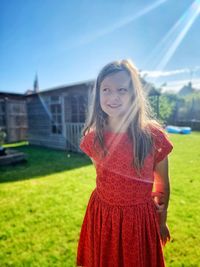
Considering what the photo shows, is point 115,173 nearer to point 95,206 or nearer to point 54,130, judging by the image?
point 95,206

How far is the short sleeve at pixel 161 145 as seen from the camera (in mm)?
1437

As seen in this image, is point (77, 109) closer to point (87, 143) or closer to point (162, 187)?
point (87, 143)

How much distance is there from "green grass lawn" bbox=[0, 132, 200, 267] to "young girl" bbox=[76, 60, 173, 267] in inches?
48.2

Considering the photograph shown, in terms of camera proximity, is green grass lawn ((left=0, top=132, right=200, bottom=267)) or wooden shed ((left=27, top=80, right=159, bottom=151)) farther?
wooden shed ((left=27, top=80, right=159, bottom=151))

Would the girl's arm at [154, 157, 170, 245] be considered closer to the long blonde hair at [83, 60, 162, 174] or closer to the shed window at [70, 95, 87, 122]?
the long blonde hair at [83, 60, 162, 174]

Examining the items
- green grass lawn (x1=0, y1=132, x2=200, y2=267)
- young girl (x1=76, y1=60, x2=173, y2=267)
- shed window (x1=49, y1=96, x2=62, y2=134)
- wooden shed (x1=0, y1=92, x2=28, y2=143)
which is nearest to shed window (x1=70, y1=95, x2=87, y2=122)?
shed window (x1=49, y1=96, x2=62, y2=134)

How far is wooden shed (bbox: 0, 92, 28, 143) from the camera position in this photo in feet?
44.0

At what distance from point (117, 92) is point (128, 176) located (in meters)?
0.51

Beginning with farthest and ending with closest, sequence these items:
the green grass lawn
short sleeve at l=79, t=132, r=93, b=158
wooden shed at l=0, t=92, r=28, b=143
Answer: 1. wooden shed at l=0, t=92, r=28, b=143
2. the green grass lawn
3. short sleeve at l=79, t=132, r=93, b=158

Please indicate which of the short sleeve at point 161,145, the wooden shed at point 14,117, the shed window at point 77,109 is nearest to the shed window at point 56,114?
the shed window at point 77,109

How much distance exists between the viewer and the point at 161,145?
1438 mm

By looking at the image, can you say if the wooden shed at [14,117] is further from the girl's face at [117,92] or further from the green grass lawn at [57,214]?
the girl's face at [117,92]

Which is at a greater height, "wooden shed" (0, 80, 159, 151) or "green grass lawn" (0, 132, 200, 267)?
"wooden shed" (0, 80, 159, 151)

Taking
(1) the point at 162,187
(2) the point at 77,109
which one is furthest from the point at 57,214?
(2) the point at 77,109
